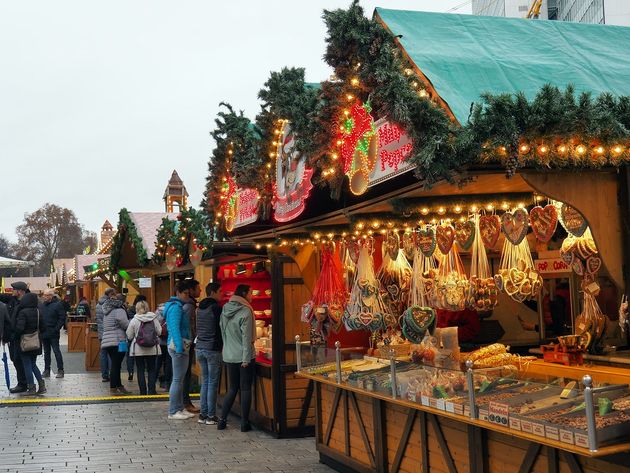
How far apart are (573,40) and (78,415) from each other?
8.01 m

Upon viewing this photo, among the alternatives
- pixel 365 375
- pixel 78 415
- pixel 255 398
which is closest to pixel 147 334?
pixel 78 415

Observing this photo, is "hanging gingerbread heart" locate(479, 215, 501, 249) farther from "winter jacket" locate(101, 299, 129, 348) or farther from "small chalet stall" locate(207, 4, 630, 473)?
"winter jacket" locate(101, 299, 129, 348)

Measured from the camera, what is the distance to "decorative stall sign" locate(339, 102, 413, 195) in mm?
4785

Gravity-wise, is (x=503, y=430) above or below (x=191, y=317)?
below

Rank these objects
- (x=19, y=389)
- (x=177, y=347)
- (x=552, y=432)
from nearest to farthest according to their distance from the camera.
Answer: (x=552, y=432)
(x=177, y=347)
(x=19, y=389)

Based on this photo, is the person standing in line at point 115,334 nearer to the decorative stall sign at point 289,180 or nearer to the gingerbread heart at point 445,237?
the decorative stall sign at point 289,180

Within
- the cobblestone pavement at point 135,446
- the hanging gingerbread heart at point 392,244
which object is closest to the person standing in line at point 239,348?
the cobblestone pavement at point 135,446

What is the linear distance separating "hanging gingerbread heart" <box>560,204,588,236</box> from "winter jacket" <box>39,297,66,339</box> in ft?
35.7

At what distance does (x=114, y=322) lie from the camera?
13266 mm

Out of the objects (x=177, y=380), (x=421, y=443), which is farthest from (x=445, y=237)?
(x=177, y=380)

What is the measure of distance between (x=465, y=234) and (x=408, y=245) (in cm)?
73

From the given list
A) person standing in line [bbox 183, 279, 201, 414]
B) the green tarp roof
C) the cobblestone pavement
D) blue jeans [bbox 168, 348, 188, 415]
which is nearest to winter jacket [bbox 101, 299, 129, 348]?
the cobblestone pavement

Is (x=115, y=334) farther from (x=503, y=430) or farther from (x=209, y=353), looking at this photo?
(x=503, y=430)

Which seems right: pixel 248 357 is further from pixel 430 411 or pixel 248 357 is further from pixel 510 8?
pixel 510 8
